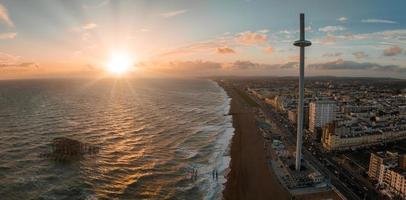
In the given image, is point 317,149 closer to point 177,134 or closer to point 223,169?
point 223,169

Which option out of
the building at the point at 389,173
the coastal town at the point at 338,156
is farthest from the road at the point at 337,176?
the building at the point at 389,173

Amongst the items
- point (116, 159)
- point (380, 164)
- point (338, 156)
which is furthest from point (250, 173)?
point (116, 159)

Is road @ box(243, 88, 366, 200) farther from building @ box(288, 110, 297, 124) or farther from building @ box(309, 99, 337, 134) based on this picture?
building @ box(288, 110, 297, 124)

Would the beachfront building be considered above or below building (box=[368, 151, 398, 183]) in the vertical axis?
above

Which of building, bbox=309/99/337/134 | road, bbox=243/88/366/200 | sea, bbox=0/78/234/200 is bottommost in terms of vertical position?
road, bbox=243/88/366/200

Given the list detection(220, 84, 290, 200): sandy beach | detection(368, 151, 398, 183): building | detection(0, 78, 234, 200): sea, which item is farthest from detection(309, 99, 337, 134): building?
detection(368, 151, 398, 183): building

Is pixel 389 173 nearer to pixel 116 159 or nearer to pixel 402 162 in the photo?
pixel 402 162
